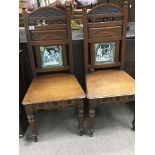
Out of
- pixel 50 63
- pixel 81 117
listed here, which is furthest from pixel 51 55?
pixel 81 117

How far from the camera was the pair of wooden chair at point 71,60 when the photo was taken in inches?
67.0

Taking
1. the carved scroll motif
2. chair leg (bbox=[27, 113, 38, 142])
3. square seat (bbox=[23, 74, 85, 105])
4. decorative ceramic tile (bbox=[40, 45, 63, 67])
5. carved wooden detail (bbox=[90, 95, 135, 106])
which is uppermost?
the carved scroll motif

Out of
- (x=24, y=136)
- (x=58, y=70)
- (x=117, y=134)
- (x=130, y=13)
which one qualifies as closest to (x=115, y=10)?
(x=130, y=13)

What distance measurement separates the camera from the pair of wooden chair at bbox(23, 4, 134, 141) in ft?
5.58

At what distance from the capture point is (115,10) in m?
1.83

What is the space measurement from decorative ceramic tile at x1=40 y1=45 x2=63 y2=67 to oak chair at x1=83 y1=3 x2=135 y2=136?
0.24 meters

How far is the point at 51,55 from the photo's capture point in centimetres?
195

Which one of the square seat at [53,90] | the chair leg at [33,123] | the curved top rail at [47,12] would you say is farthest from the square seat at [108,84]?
the curved top rail at [47,12]

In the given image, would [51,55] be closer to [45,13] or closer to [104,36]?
[45,13]

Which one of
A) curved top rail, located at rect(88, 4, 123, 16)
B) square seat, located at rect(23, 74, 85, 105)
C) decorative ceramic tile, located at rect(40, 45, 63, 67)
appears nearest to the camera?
square seat, located at rect(23, 74, 85, 105)

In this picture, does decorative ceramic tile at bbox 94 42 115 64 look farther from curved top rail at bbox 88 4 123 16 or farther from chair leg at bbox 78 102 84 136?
chair leg at bbox 78 102 84 136

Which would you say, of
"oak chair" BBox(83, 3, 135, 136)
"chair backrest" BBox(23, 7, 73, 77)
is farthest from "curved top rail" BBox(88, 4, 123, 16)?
"chair backrest" BBox(23, 7, 73, 77)
